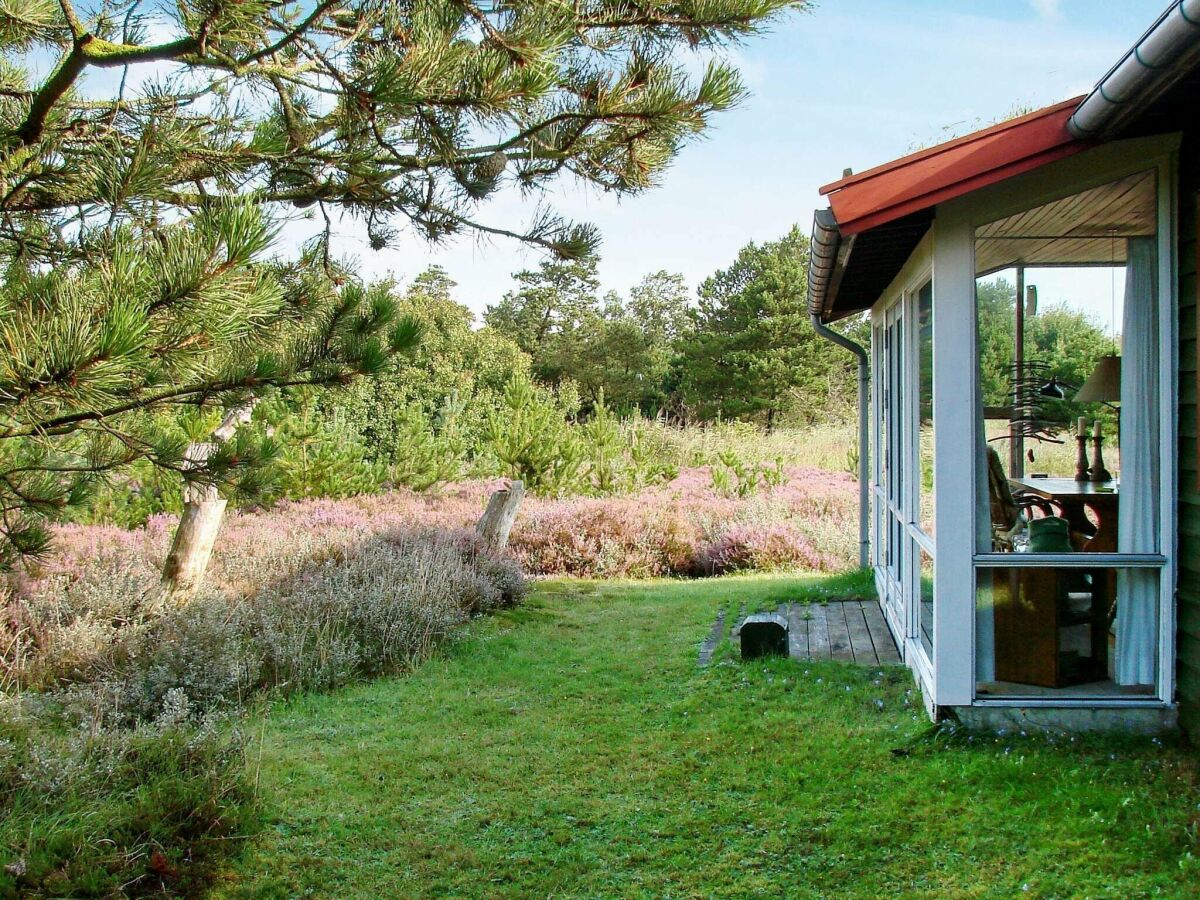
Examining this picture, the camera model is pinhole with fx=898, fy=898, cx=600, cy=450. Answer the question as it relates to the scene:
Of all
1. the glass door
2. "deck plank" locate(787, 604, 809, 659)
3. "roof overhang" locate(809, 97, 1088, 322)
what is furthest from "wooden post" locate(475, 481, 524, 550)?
"roof overhang" locate(809, 97, 1088, 322)

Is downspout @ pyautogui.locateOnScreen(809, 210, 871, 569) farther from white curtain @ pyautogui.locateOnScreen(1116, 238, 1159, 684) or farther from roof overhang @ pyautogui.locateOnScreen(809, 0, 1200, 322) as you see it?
white curtain @ pyautogui.locateOnScreen(1116, 238, 1159, 684)

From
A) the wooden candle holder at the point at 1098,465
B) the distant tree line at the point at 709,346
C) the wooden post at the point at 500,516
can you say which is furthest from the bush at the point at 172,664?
the distant tree line at the point at 709,346

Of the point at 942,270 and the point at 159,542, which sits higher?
the point at 942,270

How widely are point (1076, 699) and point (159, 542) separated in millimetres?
8266

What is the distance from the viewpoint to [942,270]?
4.20m

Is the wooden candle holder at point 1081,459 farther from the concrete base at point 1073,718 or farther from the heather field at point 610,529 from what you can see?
the heather field at point 610,529

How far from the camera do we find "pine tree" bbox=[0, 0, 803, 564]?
2.53m

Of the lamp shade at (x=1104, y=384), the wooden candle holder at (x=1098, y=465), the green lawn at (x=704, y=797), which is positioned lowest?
the green lawn at (x=704, y=797)

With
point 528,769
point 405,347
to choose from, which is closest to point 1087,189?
point 405,347

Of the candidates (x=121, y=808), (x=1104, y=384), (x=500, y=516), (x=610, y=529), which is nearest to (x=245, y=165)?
(x=121, y=808)

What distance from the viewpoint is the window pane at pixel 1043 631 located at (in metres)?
4.28

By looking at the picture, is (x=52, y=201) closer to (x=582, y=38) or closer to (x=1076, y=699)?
(x=582, y=38)

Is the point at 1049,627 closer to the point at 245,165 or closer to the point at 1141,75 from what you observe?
the point at 1141,75

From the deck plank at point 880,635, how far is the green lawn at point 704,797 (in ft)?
1.24
